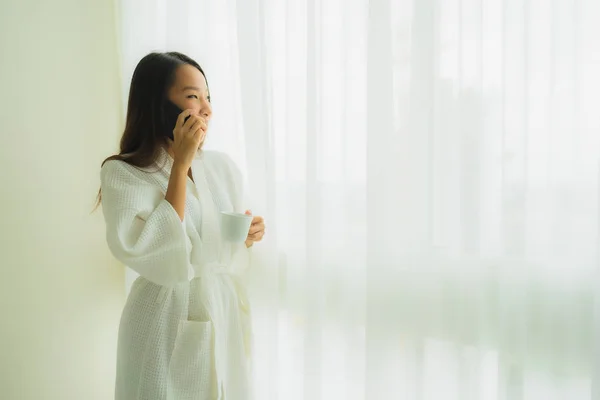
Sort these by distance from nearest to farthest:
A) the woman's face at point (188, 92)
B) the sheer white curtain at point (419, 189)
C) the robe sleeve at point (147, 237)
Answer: the sheer white curtain at point (419, 189)
the robe sleeve at point (147, 237)
the woman's face at point (188, 92)

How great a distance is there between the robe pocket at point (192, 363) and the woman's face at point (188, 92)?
60cm

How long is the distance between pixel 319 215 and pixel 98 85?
1195 mm

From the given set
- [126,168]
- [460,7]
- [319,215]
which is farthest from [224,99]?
[460,7]

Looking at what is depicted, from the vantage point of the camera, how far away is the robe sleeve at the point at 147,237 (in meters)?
1.19

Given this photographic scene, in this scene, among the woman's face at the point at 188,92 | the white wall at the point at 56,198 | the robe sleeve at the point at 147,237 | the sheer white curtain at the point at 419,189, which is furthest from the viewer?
the white wall at the point at 56,198

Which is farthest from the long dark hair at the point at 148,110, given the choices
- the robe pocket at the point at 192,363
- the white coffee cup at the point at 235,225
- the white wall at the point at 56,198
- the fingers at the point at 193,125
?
the white wall at the point at 56,198

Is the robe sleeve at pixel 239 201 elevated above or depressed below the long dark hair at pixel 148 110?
below

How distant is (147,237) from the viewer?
3.92ft

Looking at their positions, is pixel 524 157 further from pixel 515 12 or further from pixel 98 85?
pixel 98 85

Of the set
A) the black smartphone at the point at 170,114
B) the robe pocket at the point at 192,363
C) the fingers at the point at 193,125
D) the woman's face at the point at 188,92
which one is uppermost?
the woman's face at the point at 188,92

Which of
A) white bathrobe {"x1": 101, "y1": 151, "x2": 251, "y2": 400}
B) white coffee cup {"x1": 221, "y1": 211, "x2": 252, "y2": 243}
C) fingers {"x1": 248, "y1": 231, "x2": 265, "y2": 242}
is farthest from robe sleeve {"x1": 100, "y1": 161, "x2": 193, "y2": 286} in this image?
fingers {"x1": 248, "y1": 231, "x2": 265, "y2": 242}

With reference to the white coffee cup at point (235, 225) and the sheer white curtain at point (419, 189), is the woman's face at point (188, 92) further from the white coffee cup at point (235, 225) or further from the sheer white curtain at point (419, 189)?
the white coffee cup at point (235, 225)

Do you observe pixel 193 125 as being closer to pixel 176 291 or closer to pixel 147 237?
pixel 147 237

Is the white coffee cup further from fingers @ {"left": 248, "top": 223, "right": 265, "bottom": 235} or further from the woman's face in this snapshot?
the woman's face
